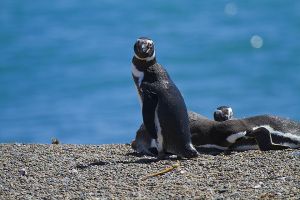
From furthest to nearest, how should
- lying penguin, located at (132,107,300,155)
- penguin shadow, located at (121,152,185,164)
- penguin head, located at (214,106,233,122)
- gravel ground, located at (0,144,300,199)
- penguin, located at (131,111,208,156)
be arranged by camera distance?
penguin head, located at (214,106,233,122) < penguin, located at (131,111,208,156) < lying penguin, located at (132,107,300,155) < penguin shadow, located at (121,152,185,164) < gravel ground, located at (0,144,300,199)

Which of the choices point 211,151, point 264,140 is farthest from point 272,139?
point 211,151

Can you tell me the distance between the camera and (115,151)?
26.2 feet

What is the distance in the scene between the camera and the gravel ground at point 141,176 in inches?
247

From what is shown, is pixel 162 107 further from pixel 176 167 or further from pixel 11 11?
pixel 11 11

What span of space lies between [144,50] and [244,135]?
1018mm

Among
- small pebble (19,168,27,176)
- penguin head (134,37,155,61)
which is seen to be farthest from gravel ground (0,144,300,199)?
penguin head (134,37,155,61)

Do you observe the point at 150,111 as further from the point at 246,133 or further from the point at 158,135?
the point at 246,133

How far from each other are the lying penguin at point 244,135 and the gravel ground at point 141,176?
0.16 m

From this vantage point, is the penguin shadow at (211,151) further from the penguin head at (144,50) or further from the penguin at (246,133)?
the penguin head at (144,50)

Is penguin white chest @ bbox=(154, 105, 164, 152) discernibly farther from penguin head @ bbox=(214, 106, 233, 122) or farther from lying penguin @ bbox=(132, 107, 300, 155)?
penguin head @ bbox=(214, 106, 233, 122)

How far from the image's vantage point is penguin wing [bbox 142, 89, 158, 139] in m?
7.60

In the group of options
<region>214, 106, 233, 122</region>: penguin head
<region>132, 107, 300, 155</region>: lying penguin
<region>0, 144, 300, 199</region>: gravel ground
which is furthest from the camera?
<region>214, 106, 233, 122</region>: penguin head

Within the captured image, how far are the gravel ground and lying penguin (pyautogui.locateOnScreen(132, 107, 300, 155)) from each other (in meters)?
0.16

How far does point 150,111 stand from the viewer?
760 cm
